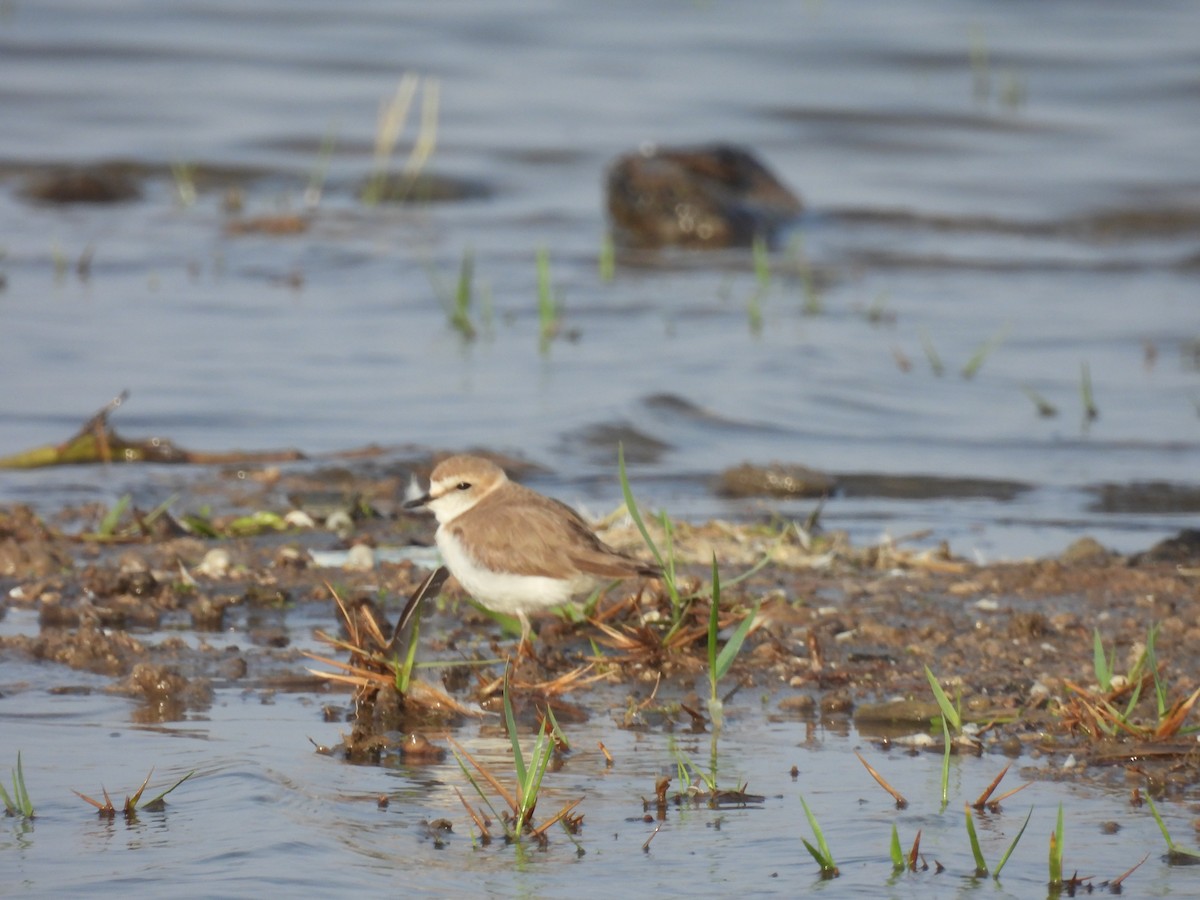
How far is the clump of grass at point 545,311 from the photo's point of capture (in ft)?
30.6

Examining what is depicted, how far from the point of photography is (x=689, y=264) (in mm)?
13266

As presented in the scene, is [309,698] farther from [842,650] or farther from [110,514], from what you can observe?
[110,514]

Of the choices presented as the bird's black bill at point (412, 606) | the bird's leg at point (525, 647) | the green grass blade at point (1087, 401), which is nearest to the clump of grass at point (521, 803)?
the bird's black bill at point (412, 606)

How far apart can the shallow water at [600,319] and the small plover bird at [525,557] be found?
0.43 m

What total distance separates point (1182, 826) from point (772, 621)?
1630 mm

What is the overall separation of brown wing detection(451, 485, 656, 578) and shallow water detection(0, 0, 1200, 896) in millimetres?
440

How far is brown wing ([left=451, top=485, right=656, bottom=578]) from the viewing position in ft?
14.9

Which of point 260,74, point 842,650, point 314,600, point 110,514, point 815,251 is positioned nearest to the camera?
point 842,650

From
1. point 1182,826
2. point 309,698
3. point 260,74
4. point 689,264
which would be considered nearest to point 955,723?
point 1182,826

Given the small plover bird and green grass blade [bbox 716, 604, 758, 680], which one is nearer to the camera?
green grass blade [bbox 716, 604, 758, 680]

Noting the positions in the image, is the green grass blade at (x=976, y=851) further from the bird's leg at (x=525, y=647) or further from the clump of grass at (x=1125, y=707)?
the bird's leg at (x=525, y=647)

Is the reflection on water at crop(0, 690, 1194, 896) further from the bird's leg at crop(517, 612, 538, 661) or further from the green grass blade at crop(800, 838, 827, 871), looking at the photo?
the bird's leg at crop(517, 612, 538, 661)

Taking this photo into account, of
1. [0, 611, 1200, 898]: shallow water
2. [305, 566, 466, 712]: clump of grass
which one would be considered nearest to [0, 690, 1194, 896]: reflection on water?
[0, 611, 1200, 898]: shallow water

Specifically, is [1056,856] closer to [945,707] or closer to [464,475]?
[945,707]
